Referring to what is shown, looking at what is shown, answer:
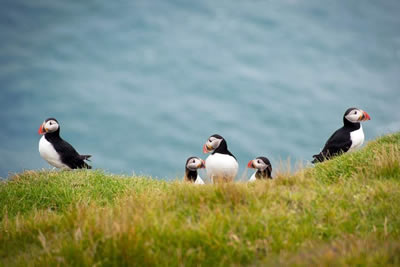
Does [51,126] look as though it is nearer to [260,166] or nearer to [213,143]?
[213,143]

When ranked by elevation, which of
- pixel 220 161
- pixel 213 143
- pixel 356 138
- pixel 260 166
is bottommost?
pixel 220 161

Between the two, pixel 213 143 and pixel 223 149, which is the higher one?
pixel 213 143

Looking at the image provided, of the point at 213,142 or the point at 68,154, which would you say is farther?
the point at 68,154

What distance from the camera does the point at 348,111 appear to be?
13195 millimetres

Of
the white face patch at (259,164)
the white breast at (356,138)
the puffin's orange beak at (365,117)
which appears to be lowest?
the white face patch at (259,164)

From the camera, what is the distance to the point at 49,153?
44.5 ft

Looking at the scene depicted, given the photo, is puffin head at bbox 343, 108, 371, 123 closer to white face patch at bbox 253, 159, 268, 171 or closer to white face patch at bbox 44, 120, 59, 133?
white face patch at bbox 253, 159, 268, 171

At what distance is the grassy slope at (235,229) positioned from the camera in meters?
4.86

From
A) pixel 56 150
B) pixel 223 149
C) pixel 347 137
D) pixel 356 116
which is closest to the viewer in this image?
pixel 223 149

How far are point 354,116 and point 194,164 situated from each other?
498 centimetres

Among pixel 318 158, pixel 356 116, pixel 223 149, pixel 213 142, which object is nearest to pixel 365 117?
pixel 356 116

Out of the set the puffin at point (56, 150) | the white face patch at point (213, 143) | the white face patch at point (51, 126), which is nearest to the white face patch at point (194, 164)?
the white face patch at point (213, 143)

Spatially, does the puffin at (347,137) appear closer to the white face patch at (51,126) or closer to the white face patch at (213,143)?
the white face patch at (213,143)

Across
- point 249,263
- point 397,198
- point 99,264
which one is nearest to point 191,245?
point 249,263
